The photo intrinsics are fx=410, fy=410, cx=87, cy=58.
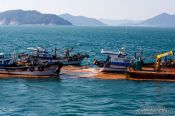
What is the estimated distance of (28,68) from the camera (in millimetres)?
56719

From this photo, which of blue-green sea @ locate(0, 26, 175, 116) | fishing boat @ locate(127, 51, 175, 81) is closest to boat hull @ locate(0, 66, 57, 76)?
blue-green sea @ locate(0, 26, 175, 116)

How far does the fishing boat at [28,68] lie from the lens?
186 ft

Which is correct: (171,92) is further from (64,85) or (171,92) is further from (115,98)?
(64,85)

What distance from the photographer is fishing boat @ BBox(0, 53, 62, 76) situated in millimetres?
56844

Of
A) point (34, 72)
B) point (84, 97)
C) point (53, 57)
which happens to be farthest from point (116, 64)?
point (84, 97)

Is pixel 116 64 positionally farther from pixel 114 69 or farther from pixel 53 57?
pixel 53 57

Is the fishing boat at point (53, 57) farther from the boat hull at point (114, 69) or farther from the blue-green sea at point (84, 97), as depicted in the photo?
the blue-green sea at point (84, 97)

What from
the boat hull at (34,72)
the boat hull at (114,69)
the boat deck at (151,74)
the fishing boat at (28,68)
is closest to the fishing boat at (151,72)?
the boat deck at (151,74)

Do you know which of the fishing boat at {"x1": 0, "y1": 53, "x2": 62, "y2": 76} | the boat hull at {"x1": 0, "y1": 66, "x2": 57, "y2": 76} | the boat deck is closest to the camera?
the boat deck

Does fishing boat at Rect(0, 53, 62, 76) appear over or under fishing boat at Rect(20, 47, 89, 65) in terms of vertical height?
under

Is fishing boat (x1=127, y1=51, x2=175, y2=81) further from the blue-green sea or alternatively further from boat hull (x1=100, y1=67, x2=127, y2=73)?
boat hull (x1=100, y1=67, x2=127, y2=73)

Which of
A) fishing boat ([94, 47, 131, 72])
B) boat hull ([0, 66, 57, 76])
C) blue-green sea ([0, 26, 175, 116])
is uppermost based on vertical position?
fishing boat ([94, 47, 131, 72])

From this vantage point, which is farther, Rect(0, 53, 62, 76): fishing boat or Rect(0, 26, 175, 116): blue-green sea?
Rect(0, 53, 62, 76): fishing boat

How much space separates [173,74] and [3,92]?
22.5 metres
